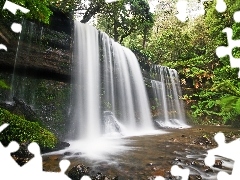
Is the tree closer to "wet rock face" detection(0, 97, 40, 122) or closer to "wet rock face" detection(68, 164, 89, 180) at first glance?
"wet rock face" detection(0, 97, 40, 122)

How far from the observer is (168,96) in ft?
52.5

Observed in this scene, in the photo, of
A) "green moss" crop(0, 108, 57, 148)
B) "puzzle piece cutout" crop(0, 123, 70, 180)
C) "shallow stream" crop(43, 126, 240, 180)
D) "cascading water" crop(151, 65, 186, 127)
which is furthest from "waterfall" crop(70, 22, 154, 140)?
"puzzle piece cutout" crop(0, 123, 70, 180)

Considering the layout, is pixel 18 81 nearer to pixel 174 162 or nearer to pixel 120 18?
pixel 174 162

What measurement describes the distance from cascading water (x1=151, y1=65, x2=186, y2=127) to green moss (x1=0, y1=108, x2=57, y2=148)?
963cm

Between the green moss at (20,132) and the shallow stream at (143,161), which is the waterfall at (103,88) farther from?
the shallow stream at (143,161)

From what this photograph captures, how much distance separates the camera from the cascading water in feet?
49.2

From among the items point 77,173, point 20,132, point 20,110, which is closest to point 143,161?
point 77,173

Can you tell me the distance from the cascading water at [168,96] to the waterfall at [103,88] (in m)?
1.52

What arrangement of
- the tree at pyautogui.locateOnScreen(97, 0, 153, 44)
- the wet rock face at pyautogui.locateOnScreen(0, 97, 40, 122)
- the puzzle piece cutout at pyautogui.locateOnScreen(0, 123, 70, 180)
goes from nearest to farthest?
the puzzle piece cutout at pyautogui.locateOnScreen(0, 123, 70, 180), the wet rock face at pyautogui.locateOnScreen(0, 97, 40, 122), the tree at pyautogui.locateOnScreen(97, 0, 153, 44)

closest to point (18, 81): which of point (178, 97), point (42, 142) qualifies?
point (42, 142)

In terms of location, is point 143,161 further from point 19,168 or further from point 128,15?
point 128,15

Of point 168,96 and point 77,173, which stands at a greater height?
point 168,96

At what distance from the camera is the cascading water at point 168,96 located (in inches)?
591

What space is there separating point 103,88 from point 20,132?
623 cm
